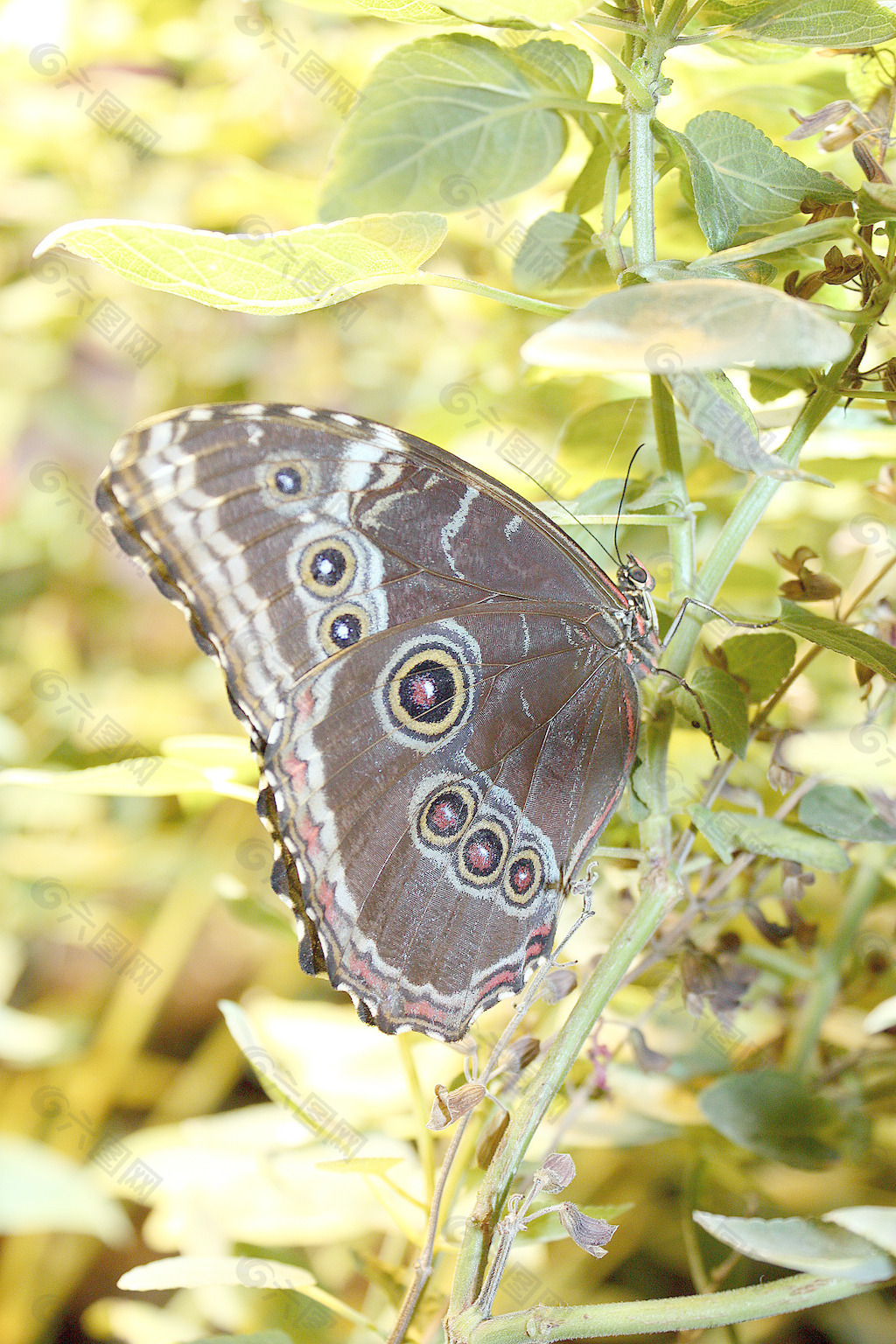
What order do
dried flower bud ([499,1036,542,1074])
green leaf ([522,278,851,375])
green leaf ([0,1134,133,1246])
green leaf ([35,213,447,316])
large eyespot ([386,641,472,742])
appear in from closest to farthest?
1. green leaf ([522,278,851,375])
2. green leaf ([35,213,447,316])
3. dried flower bud ([499,1036,542,1074])
4. large eyespot ([386,641,472,742])
5. green leaf ([0,1134,133,1246])

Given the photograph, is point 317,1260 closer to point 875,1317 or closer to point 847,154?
point 875,1317

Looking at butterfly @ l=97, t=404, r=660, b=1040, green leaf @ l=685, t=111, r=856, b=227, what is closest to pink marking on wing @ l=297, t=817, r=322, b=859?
butterfly @ l=97, t=404, r=660, b=1040

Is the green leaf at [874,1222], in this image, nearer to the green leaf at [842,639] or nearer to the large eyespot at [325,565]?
the green leaf at [842,639]

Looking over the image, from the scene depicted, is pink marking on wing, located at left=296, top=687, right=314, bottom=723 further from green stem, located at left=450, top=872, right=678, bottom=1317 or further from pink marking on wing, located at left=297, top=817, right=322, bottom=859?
green stem, located at left=450, top=872, right=678, bottom=1317

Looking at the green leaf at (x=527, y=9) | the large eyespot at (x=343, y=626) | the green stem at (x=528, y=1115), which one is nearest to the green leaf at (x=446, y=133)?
the green leaf at (x=527, y=9)

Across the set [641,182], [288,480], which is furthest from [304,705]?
[641,182]

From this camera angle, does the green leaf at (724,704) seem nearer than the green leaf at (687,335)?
No

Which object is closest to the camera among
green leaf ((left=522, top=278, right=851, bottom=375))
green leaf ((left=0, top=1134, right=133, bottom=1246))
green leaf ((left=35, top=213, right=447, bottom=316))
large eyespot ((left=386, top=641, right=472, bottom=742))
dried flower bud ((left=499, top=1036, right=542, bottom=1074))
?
green leaf ((left=522, top=278, right=851, bottom=375))
